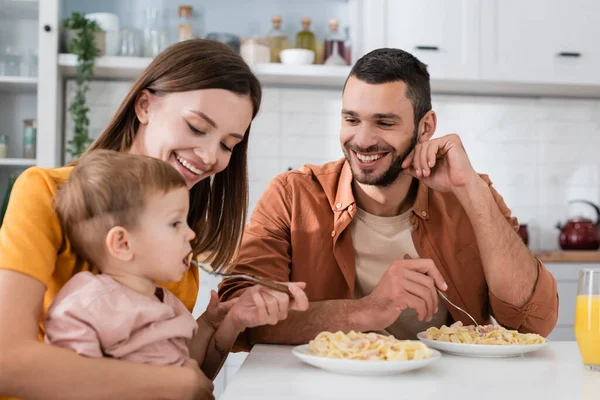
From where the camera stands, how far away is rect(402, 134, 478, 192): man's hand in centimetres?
186

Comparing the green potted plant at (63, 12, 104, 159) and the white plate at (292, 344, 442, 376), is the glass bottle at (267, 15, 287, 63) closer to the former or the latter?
the green potted plant at (63, 12, 104, 159)

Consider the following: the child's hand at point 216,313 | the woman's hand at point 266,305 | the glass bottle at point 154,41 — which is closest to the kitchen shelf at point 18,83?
the glass bottle at point 154,41

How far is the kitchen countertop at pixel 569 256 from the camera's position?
365 centimetres

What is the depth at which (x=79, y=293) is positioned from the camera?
1.14 m

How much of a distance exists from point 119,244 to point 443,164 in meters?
0.99

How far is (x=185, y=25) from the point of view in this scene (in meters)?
3.87

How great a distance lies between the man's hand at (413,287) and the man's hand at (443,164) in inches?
15.1

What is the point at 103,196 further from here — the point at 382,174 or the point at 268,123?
the point at 268,123

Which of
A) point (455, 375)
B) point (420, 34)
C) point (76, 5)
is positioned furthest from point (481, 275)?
point (76, 5)

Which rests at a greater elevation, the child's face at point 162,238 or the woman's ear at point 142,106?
the woman's ear at point 142,106

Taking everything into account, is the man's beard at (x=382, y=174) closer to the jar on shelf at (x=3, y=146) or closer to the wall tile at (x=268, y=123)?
the wall tile at (x=268, y=123)

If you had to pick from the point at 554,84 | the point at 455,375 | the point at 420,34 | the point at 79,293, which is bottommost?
the point at 455,375

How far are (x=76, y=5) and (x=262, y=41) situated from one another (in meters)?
1.08

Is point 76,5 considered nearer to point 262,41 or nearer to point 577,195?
point 262,41
